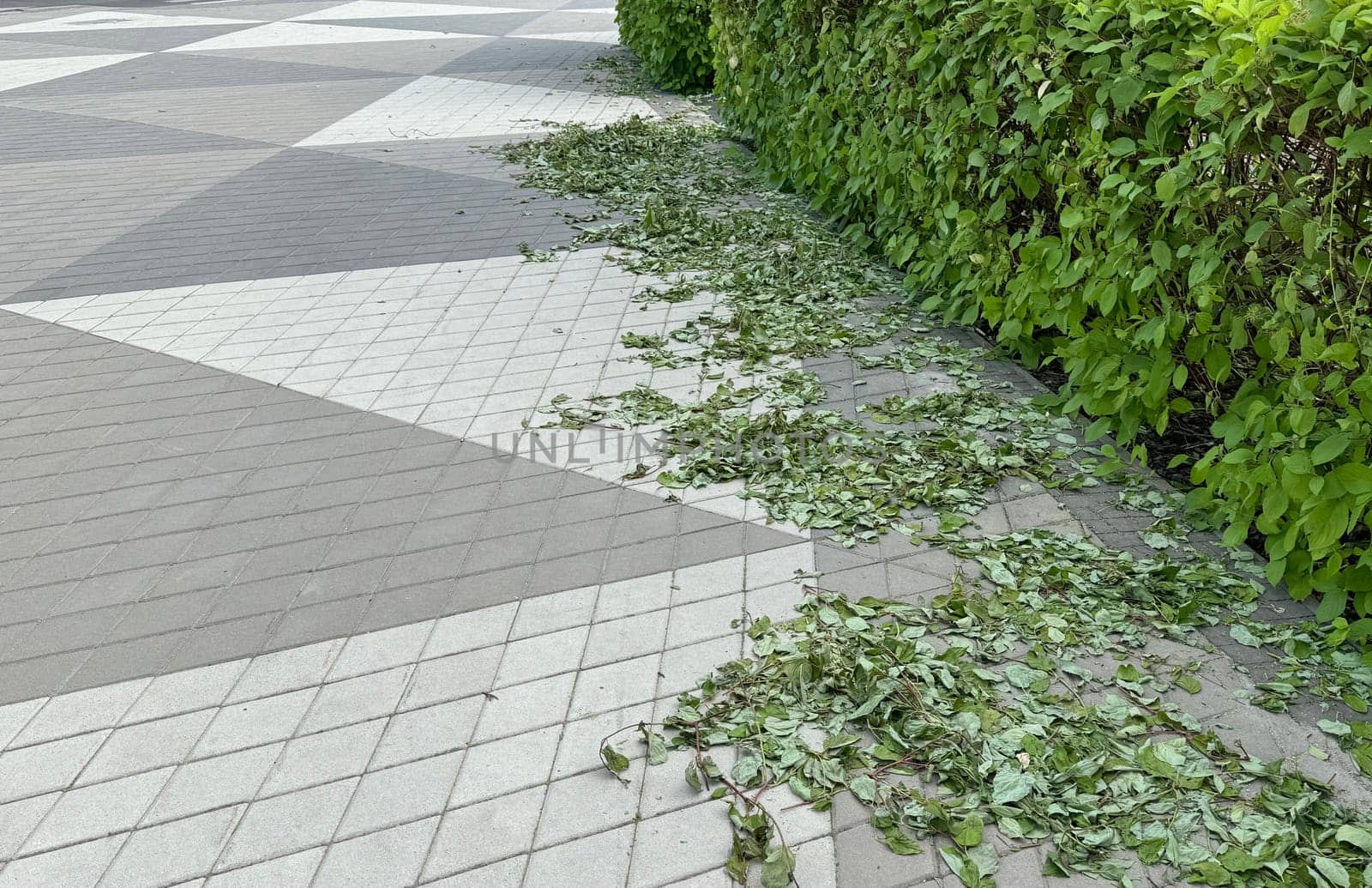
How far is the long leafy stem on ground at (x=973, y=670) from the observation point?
2.54 m

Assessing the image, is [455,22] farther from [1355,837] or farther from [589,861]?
[1355,837]

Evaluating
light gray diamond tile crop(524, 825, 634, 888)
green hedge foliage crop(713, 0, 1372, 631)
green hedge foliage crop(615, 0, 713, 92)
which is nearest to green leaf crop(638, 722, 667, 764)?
light gray diamond tile crop(524, 825, 634, 888)

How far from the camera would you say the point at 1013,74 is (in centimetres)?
440

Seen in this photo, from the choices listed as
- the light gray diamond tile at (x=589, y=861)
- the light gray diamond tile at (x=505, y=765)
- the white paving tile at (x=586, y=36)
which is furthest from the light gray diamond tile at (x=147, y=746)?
the white paving tile at (x=586, y=36)

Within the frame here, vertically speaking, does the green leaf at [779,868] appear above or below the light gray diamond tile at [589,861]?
above

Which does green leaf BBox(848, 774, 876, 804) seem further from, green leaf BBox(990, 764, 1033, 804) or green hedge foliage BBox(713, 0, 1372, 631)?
green hedge foliage BBox(713, 0, 1372, 631)

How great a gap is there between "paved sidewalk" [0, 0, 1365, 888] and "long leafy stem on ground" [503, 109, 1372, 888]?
0.35ft

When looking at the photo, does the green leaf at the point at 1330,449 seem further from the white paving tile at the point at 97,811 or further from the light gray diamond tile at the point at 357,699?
the white paving tile at the point at 97,811

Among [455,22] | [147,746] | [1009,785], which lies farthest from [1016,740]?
[455,22]

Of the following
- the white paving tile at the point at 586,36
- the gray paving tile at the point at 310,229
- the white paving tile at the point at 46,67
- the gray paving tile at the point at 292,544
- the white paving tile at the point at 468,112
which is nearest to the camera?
the gray paving tile at the point at 292,544

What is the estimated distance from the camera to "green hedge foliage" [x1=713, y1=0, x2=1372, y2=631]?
300cm

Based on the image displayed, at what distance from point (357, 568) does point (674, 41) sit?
31.6ft

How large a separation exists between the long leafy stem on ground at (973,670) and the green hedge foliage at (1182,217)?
1.03ft

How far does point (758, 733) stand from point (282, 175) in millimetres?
7400
